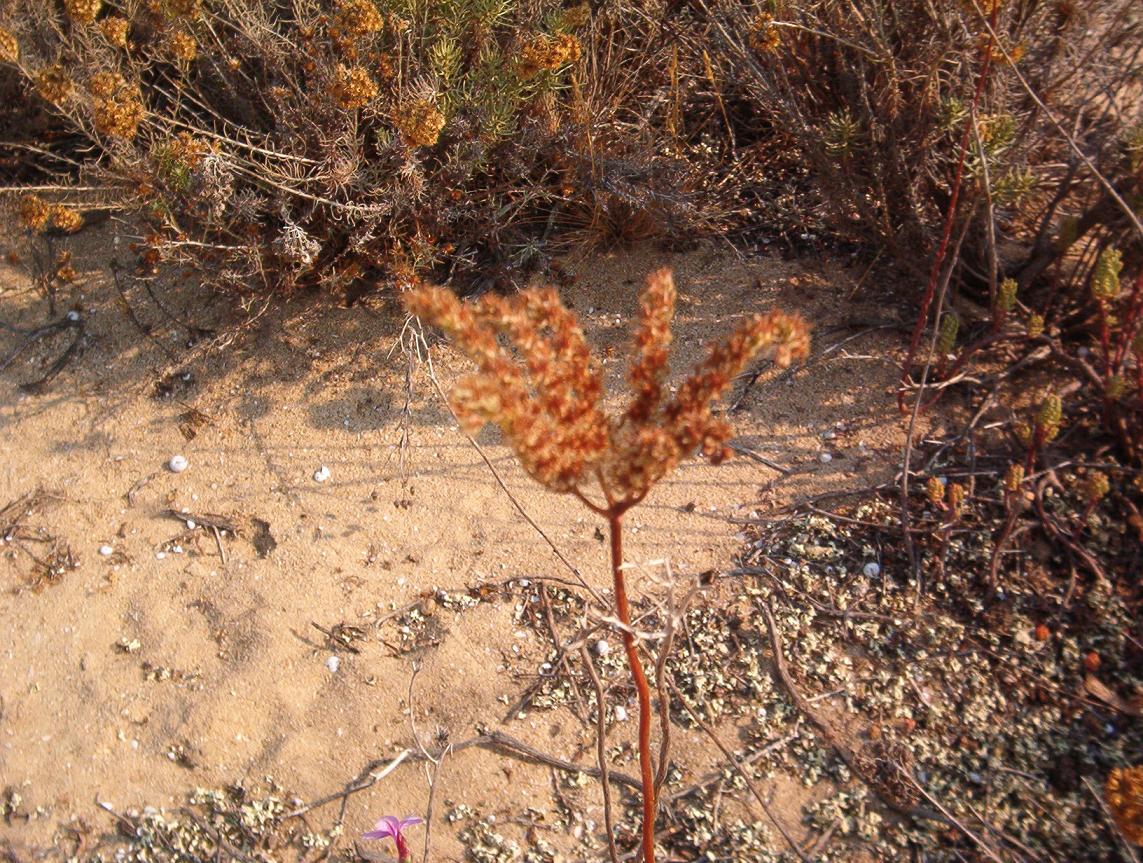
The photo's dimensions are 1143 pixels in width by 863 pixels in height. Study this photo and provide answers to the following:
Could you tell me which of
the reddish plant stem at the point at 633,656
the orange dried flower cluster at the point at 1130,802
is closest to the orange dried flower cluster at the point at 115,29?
the reddish plant stem at the point at 633,656

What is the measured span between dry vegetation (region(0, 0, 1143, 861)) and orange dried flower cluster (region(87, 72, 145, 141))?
0.02m

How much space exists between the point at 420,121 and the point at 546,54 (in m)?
0.44

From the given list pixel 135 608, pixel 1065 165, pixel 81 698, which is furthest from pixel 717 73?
pixel 81 698

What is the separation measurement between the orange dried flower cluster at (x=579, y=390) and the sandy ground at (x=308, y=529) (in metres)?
1.43

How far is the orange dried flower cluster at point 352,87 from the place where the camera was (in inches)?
112

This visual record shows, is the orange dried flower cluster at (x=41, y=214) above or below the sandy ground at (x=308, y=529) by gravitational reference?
above

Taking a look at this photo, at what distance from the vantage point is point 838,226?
11.1 ft

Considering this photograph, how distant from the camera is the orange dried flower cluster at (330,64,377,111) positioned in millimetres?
2850

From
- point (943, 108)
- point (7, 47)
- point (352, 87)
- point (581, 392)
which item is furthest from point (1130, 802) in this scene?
point (7, 47)

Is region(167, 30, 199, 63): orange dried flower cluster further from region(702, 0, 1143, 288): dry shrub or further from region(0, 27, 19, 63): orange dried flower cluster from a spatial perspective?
region(702, 0, 1143, 288): dry shrub

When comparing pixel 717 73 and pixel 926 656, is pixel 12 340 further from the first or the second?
pixel 926 656

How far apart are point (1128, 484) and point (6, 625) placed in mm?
3458

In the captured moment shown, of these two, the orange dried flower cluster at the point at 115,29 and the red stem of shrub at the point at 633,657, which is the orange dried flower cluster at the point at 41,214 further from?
the red stem of shrub at the point at 633,657

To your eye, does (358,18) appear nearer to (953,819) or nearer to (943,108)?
(943,108)
